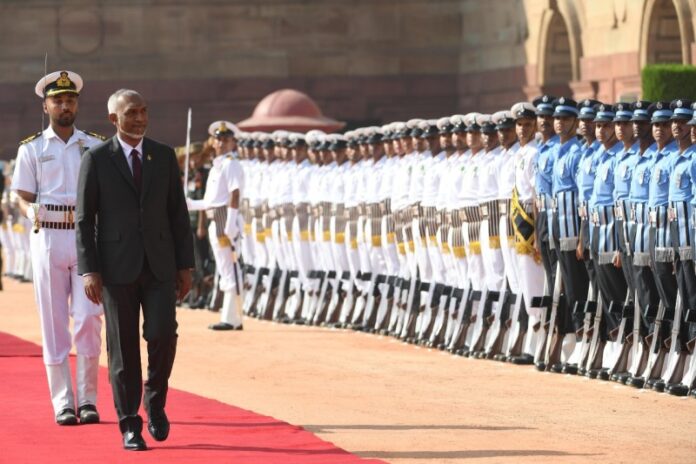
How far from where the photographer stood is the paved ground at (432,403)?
12539 mm

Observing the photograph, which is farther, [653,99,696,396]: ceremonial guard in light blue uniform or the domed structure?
the domed structure

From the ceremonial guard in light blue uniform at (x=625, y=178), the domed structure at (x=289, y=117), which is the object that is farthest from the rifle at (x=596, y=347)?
the domed structure at (x=289, y=117)

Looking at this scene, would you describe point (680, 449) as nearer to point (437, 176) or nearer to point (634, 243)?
point (634, 243)

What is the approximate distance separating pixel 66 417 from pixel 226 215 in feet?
34.5

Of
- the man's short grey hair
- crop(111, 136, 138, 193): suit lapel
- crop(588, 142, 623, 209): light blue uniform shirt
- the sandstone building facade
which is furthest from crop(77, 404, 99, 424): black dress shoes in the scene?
the sandstone building facade

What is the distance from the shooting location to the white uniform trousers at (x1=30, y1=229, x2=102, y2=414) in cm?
1338

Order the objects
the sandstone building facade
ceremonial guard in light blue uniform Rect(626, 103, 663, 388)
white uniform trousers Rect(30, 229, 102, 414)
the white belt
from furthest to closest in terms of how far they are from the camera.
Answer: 1. the sandstone building facade
2. ceremonial guard in light blue uniform Rect(626, 103, 663, 388)
3. the white belt
4. white uniform trousers Rect(30, 229, 102, 414)

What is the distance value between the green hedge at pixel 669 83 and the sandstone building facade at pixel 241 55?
69.4 ft

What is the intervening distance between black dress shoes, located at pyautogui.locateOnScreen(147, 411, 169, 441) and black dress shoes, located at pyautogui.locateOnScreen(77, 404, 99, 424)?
1.05 m

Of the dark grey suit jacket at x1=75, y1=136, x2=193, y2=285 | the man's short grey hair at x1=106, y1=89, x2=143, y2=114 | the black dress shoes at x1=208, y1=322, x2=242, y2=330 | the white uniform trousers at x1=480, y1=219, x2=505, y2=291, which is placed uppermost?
the man's short grey hair at x1=106, y1=89, x2=143, y2=114

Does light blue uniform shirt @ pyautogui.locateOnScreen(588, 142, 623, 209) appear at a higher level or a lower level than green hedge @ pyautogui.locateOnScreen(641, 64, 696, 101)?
lower

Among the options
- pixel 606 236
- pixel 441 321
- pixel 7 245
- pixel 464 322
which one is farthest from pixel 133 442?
pixel 7 245

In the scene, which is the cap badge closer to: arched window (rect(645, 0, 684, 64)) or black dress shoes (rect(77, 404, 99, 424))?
black dress shoes (rect(77, 404, 99, 424))

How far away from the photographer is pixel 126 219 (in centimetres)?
1240
